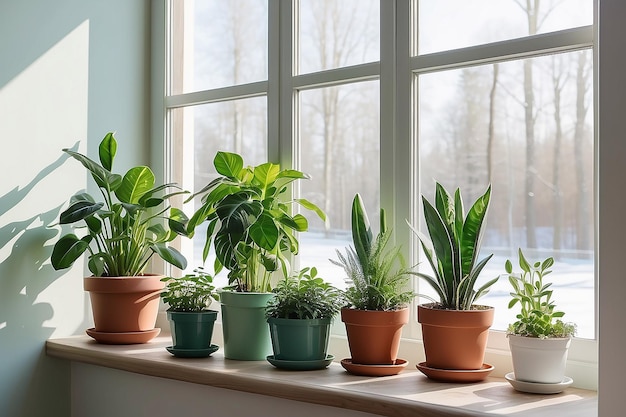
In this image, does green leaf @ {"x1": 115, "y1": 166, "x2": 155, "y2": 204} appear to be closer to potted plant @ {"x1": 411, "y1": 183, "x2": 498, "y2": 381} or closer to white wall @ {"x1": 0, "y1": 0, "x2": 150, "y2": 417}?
white wall @ {"x1": 0, "y1": 0, "x2": 150, "y2": 417}

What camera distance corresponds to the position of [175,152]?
9.80 feet

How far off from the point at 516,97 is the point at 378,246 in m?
0.57

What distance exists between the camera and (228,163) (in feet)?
8.02

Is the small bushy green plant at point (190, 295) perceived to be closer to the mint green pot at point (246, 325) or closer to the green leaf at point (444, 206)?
the mint green pot at point (246, 325)

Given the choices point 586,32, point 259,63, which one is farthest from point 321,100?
point 586,32

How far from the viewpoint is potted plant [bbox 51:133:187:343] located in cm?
255

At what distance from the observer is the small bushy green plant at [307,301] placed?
7.17 ft

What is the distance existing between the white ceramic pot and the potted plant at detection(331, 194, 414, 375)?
356 mm

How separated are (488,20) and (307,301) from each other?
0.96 m

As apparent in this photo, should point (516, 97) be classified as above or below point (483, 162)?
above

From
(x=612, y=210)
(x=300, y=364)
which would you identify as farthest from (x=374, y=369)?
(x=612, y=210)

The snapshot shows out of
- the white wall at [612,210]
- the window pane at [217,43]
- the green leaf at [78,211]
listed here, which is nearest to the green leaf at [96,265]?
the green leaf at [78,211]

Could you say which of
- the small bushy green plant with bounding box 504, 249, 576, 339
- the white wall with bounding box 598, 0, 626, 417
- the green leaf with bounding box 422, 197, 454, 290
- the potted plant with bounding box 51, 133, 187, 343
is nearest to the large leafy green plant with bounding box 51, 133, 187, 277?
the potted plant with bounding box 51, 133, 187, 343

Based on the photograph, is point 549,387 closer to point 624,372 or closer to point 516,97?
point 624,372
